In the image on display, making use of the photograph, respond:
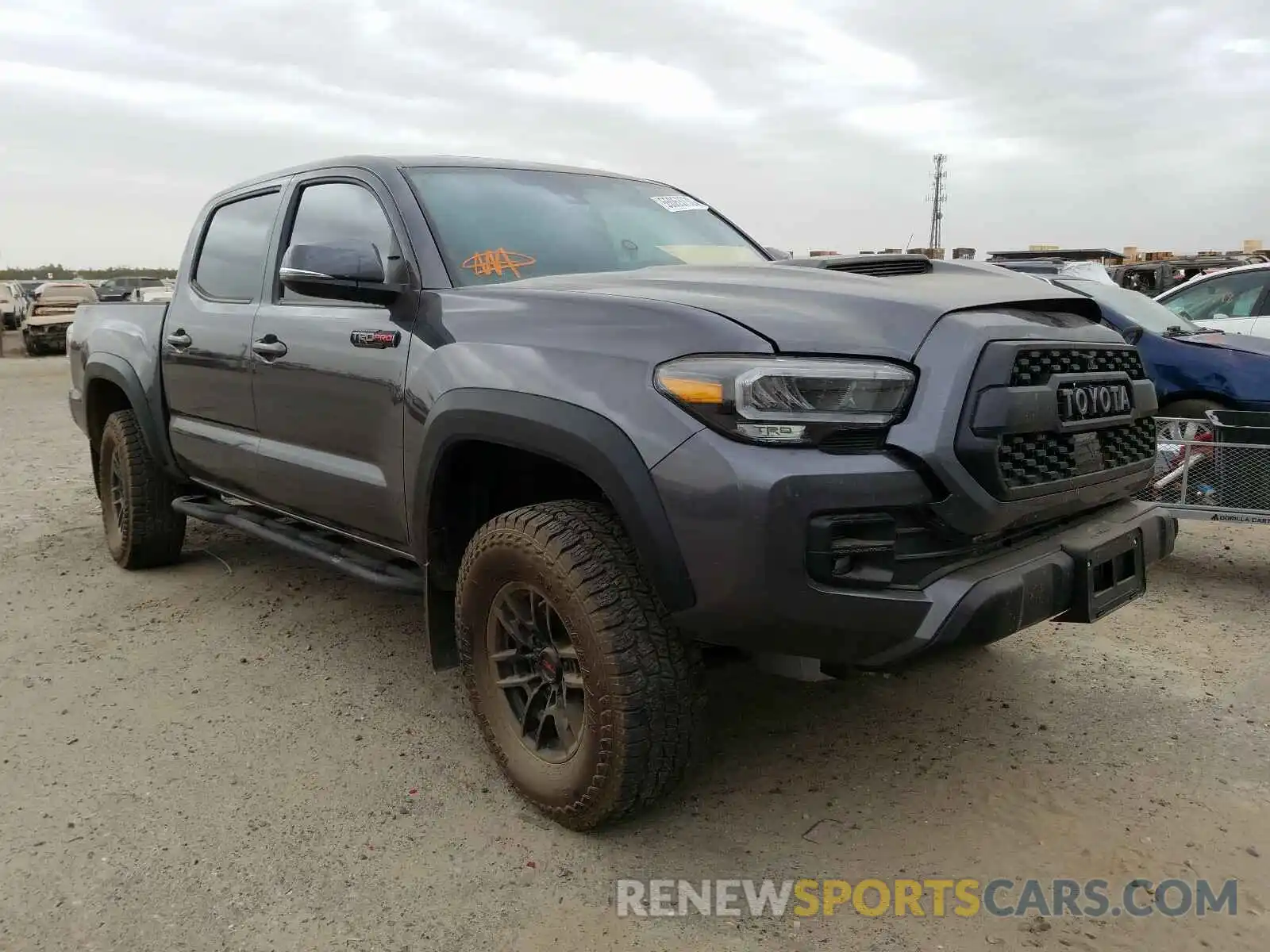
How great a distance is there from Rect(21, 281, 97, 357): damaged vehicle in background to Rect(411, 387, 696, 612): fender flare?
23.5 m

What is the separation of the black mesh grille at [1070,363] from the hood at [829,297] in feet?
0.56

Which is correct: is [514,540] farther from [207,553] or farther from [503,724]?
[207,553]

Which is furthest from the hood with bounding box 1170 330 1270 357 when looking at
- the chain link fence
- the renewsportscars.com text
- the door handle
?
the door handle

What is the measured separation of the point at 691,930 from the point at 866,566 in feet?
3.12

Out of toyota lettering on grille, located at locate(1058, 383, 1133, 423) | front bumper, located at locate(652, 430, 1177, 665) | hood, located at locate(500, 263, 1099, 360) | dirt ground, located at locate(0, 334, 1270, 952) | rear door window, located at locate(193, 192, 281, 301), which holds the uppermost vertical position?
rear door window, located at locate(193, 192, 281, 301)

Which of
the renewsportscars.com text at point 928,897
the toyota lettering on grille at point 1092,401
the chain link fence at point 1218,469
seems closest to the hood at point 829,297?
the toyota lettering on grille at point 1092,401

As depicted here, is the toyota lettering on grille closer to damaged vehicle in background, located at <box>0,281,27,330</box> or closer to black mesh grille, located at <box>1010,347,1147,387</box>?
black mesh grille, located at <box>1010,347,1147,387</box>

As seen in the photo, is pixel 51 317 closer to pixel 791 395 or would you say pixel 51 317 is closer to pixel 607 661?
pixel 607 661

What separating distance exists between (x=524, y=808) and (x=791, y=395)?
4.82 ft

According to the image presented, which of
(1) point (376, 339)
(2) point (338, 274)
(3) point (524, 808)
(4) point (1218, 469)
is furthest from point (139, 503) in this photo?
(4) point (1218, 469)

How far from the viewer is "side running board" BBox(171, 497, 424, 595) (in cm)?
348

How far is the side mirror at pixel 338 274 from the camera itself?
3098 mm

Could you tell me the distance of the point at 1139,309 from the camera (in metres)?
6.84

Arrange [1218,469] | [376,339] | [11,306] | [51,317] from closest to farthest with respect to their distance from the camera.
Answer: [376,339] → [1218,469] → [51,317] → [11,306]
